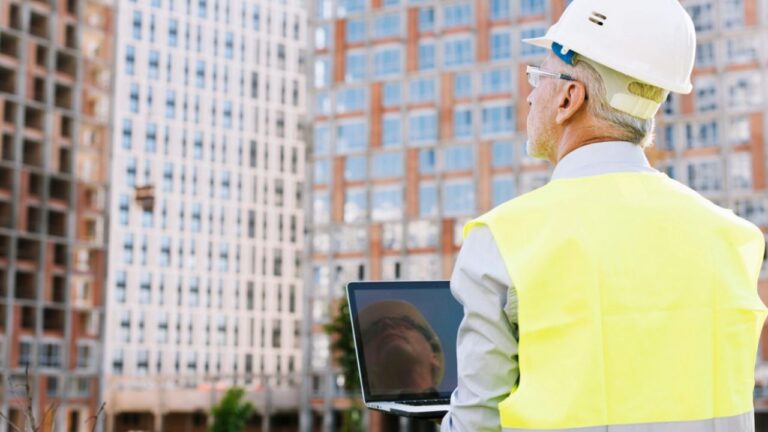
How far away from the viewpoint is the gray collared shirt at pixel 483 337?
1880 millimetres

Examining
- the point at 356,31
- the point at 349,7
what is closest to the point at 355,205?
the point at 356,31

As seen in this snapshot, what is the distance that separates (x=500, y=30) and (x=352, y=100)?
31.8 feet

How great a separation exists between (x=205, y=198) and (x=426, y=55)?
3772 centimetres

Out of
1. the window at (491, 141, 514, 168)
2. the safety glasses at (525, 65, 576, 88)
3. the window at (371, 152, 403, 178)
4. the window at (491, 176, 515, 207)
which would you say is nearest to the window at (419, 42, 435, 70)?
the window at (371, 152, 403, 178)

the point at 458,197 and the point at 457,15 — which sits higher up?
the point at 457,15

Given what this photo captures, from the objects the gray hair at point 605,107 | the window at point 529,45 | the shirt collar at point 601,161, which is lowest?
the shirt collar at point 601,161

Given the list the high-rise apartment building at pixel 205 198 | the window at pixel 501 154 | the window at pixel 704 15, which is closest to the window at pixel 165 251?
the high-rise apartment building at pixel 205 198

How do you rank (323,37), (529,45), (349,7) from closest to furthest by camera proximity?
(529,45)
(349,7)
(323,37)

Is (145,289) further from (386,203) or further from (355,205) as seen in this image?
(386,203)

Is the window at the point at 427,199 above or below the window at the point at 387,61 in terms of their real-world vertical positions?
below

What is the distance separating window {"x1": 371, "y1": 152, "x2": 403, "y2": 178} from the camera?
214 feet

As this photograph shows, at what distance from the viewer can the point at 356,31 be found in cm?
6775

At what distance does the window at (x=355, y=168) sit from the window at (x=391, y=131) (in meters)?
1.73

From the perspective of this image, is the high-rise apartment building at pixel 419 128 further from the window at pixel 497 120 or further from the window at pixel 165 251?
the window at pixel 165 251
